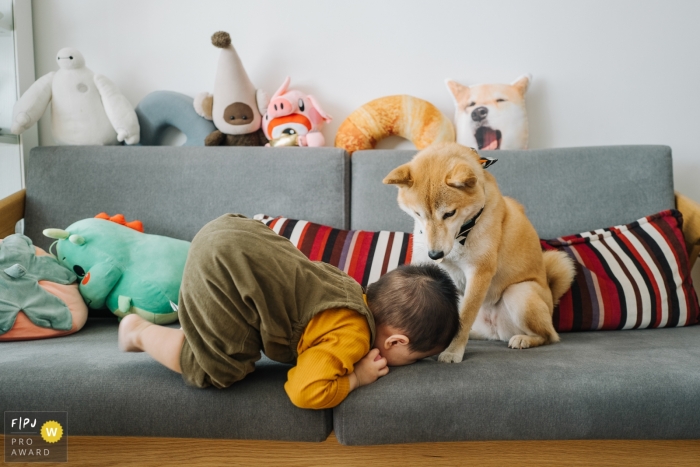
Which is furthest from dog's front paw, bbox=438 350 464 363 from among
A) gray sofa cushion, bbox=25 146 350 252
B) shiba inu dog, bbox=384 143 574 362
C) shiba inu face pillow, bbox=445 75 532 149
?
shiba inu face pillow, bbox=445 75 532 149

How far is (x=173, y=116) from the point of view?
225 centimetres

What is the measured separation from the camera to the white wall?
226cm

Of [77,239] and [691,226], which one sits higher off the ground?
[691,226]

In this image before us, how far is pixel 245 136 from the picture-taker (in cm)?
225

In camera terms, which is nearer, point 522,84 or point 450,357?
point 450,357

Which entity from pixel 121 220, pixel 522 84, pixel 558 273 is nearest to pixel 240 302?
pixel 121 220

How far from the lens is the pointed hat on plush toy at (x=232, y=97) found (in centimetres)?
217

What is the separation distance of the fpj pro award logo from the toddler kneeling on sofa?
211 mm

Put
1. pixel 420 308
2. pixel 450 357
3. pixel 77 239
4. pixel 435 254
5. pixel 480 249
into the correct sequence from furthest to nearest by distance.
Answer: pixel 77 239, pixel 480 249, pixel 435 254, pixel 450 357, pixel 420 308

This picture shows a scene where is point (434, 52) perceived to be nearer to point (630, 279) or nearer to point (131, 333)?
point (630, 279)

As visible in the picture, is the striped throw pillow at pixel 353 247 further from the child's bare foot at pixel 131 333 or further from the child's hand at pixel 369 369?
the child's bare foot at pixel 131 333

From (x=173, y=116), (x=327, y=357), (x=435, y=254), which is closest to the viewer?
(x=327, y=357)

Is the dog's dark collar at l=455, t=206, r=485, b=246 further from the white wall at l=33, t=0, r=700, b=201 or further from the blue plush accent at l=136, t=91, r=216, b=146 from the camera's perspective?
the blue plush accent at l=136, t=91, r=216, b=146

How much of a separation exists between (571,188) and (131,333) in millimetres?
→ 1584
